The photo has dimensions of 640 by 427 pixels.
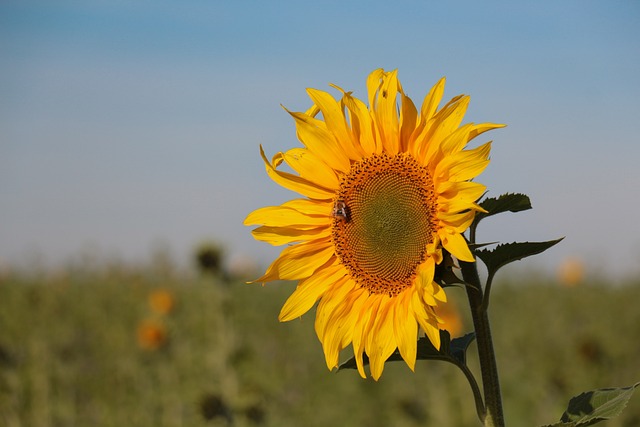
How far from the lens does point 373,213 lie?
160cm

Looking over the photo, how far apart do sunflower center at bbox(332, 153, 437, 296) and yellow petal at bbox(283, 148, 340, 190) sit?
2 centimetres

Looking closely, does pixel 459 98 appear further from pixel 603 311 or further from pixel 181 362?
pixel 603 311

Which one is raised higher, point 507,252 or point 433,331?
point 507,252

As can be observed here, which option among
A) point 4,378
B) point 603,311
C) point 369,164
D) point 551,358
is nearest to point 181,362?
point 4,378

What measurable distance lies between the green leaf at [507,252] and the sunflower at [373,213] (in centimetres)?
8

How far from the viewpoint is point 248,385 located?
4.68m

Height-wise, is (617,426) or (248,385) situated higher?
(248,385)

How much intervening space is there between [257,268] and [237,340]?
312cm

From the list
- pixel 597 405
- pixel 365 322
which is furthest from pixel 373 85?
pixel 597 405

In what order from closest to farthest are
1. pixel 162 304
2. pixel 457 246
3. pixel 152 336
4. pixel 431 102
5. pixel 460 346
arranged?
pixel 457 246
pixel 431 102
pixel 460 346
pixel 152 336
pixel 162 304

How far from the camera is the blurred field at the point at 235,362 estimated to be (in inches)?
185

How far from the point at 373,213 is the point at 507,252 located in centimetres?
30

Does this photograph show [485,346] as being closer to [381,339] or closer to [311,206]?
[381,339]

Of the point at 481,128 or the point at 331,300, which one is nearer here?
the point at 481,128
